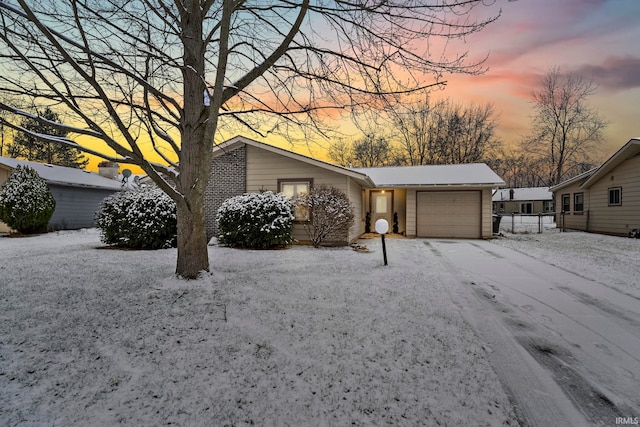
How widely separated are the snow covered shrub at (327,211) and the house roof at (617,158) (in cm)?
1214

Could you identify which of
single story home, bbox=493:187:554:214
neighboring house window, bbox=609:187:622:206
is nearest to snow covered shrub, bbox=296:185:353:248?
neighboring house window, bbox=609:187:622:206

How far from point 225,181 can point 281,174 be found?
2.26 meters

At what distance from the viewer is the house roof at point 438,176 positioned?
1308cm

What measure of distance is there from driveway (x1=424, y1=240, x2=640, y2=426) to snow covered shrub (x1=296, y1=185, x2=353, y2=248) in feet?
14.5

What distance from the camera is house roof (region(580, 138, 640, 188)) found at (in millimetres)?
12219

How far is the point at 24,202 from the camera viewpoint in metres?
12.8

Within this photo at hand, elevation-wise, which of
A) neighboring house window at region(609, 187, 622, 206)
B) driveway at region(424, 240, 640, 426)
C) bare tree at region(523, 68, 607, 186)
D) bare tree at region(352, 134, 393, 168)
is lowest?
driveway at region(424, 240, 640, 426)

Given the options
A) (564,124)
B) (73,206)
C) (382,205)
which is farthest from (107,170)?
(564,124)

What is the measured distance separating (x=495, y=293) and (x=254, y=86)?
18.1 feet

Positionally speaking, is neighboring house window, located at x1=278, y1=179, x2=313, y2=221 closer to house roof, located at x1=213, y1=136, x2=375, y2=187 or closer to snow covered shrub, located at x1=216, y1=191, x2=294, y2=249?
house roof, located at x1=213, y1=136, x2=375, y2=187

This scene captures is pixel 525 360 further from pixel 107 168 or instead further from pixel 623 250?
pixel 107 168

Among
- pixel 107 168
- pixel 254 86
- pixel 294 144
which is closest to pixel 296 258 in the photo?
pixel 294 144

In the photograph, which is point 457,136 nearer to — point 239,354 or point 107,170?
point 107,170

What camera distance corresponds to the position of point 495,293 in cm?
475
